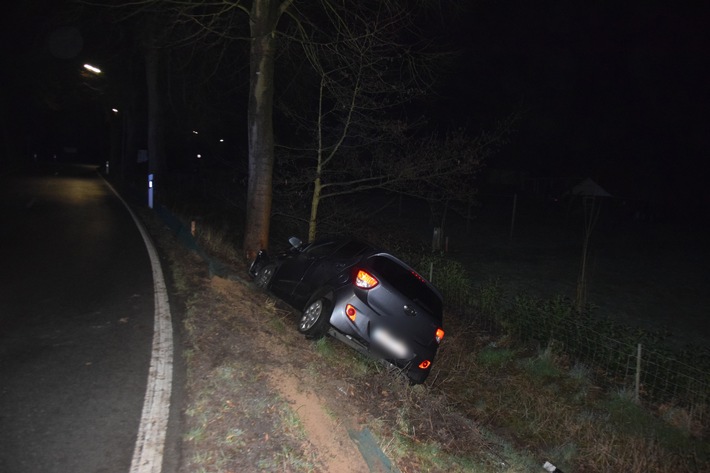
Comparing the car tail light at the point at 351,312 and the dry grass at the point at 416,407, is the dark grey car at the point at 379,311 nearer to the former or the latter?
the car tail light at the point at 351,312

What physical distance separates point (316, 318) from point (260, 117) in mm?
5578

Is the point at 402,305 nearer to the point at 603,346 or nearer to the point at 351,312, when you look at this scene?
the point at 351,312

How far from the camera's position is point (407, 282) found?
670cm

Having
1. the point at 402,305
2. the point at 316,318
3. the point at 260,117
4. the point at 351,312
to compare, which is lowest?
the point at 316,318

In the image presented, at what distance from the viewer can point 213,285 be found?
26.3ft

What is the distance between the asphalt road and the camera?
11.9 feet

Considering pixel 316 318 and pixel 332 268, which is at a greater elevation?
pixel 332 268

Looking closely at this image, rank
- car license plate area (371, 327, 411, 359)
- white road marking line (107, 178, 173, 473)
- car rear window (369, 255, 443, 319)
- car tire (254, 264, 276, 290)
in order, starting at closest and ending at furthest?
white road marking line (107, 178, 173, 473) → car license plate area (371, 327, 411, 359) → car rear window (369, 255, 443, 319) → car tire (254, 264, 276, 290)

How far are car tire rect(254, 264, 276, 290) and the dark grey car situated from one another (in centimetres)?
199

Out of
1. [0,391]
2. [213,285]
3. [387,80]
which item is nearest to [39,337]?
[0,391]

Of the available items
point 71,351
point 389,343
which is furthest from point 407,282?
point 71,351

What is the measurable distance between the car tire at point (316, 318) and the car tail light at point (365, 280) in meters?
0.48

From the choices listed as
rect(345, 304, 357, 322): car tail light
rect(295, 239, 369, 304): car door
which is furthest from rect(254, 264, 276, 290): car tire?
rect(345, 304, 357, 322): car tail light

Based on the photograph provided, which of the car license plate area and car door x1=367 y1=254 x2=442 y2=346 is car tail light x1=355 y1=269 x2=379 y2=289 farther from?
the car license plate area
